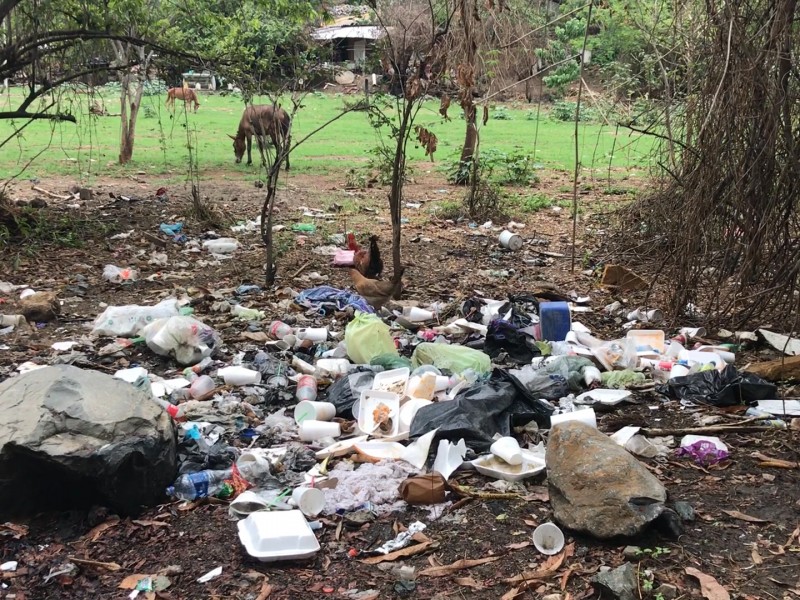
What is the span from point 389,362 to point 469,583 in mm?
1951

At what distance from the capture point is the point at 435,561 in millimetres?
2660

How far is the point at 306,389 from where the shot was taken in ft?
13.1

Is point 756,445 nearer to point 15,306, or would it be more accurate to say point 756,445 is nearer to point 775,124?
point 775,124

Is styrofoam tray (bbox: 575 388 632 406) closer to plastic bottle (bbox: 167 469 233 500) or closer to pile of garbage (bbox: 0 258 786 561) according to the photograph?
pile of garbage (bbox: 0 258 786 561)

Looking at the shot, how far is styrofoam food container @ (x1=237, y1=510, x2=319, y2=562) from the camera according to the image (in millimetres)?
2645

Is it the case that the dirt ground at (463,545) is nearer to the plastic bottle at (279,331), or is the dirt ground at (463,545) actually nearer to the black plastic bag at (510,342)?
the plastic bottle at (279,331)

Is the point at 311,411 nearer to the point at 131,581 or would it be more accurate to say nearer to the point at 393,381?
the point at 393,381

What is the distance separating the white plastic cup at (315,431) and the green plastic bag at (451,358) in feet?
2.98

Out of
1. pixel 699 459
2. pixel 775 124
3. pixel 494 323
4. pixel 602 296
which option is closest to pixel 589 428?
pixel 699 459

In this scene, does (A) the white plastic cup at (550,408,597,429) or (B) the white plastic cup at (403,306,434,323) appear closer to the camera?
(A) the white plastic cup at (550,408,597,429)

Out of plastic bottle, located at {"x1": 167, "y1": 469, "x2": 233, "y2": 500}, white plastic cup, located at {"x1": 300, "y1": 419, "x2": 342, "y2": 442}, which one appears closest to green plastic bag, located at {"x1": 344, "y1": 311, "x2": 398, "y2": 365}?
white plastic cup, located at {"x1": 300, "y1": 419, "x2": 342, "y2": 442}

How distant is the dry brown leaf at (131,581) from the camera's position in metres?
2.54

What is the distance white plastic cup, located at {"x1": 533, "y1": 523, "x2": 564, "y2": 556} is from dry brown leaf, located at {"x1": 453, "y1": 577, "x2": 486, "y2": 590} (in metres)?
0.28

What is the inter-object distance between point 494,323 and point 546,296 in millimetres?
1155
